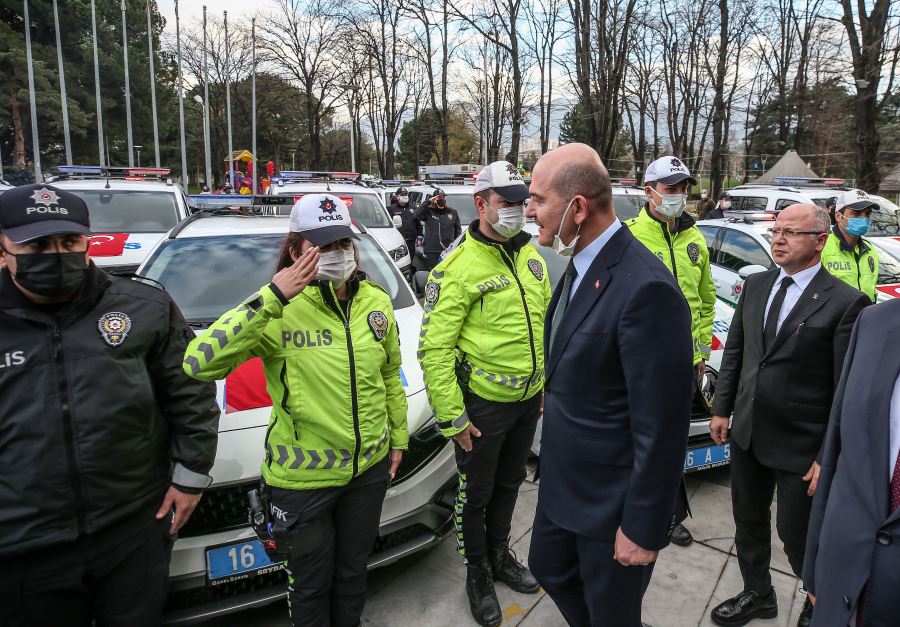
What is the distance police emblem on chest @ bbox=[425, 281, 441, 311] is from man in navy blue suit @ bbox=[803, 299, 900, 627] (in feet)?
5.55

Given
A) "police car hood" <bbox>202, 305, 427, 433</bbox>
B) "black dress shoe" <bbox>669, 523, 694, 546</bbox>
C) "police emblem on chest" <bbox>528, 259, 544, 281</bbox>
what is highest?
"police emblem on chest" <bbox>528, 259, 544, 281</bbox>

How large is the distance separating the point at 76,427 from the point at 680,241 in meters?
3.46

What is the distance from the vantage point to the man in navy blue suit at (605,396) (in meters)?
1.70

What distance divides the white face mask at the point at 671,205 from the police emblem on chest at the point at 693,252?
23 cm

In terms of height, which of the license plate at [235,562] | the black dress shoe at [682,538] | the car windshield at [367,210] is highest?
the car windshield at [367,210]

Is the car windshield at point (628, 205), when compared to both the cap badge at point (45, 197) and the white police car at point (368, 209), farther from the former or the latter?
the cap badge at point (45, 197)

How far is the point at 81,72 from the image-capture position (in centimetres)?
3450

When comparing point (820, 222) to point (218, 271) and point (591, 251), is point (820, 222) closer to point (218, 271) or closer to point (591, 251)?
point (591, 251)

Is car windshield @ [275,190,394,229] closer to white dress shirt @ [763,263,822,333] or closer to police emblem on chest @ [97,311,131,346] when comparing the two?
white dress shirt @ [763,263,822,333]

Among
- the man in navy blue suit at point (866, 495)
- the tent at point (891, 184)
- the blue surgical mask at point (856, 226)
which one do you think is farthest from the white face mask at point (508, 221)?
the tent at point (891, 184)

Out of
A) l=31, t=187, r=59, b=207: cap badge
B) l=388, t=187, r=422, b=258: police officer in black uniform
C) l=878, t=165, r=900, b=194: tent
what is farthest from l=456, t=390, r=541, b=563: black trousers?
l=878, t=165, r=900, b=194: tent

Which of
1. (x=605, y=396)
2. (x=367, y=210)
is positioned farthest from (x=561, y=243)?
(x=367, y=210)

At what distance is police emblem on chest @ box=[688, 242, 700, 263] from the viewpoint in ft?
12.4

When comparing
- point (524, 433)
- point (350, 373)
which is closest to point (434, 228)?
point (524, 433)
